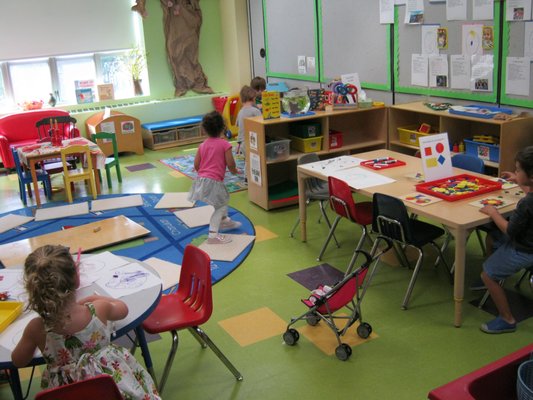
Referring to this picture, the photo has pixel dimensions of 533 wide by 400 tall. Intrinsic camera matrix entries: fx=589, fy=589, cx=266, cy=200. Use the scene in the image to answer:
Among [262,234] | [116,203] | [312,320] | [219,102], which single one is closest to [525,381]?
[312,320]

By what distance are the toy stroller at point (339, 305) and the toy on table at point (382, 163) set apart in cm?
147

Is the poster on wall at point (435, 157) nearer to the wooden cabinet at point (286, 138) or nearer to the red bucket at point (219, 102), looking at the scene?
the wooden cabinet at point (286, 138)

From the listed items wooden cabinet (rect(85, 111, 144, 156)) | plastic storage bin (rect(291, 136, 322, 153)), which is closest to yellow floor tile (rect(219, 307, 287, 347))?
plastic storage bin (rect(291, 136, 322, 153))

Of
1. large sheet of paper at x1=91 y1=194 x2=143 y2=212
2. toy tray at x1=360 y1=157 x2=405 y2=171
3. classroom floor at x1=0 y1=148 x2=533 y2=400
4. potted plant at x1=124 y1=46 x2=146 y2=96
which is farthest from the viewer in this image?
potted plant at x1=124 y1=46 x2=146 y2=96

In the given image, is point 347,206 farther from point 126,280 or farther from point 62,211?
point 62,211

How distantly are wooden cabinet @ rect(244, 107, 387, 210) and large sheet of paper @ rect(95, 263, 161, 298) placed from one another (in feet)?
9.81

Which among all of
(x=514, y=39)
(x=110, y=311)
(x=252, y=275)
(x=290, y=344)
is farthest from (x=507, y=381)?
(x=514, y=39)

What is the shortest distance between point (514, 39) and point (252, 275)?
3086 millimetres

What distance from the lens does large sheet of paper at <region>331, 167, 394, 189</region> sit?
175 inches

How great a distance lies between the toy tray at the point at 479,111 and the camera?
5137mm

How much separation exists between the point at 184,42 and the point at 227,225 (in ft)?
17.8

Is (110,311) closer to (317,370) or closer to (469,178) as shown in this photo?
(317,370)

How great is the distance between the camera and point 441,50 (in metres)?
5.97

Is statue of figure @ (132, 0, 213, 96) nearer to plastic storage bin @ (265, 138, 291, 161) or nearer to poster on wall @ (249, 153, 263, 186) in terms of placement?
poster on wall @ (249, 153, 263, 186)
